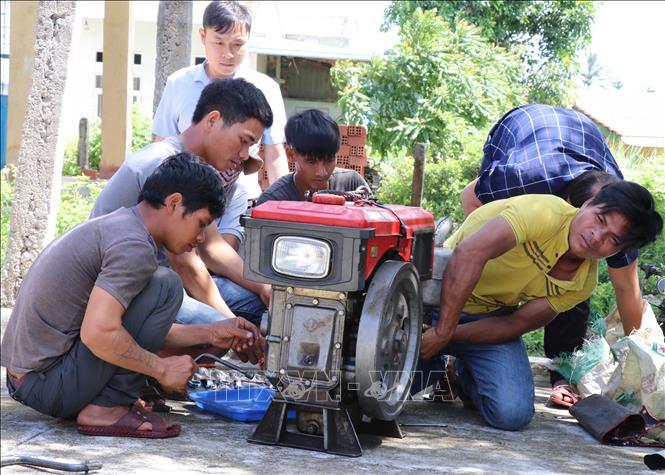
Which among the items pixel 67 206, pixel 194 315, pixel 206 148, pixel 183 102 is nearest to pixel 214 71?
pixel 183 102

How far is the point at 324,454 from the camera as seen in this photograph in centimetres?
366

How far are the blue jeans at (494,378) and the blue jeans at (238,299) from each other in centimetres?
89

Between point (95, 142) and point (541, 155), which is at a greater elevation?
point (95, 142)

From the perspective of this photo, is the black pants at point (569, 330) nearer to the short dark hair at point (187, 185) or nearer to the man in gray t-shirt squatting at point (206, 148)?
the man in gray t-shirt squatting at point (206, 148)

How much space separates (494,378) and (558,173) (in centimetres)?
122

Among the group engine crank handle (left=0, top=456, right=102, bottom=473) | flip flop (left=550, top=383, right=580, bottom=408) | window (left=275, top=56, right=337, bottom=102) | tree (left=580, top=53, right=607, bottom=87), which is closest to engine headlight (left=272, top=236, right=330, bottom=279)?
engine crank handle (left=0, top=456, right=102, bottom=473)

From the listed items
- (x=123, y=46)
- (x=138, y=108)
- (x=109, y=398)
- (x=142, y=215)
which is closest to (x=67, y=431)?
(x=109, y=398)

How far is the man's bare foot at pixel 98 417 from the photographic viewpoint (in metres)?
3.73

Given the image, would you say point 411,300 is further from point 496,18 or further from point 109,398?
point 496,18

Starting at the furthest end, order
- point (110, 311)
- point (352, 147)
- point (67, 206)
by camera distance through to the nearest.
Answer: point (67, 206) → point (352, 147) → point (110, 311)

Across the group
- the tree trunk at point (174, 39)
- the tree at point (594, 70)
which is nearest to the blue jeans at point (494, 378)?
the tree trunk at point (174, 39)

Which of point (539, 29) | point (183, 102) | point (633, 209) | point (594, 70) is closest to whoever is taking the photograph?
point (633, 209)

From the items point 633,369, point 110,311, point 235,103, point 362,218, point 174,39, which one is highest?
point 174,39

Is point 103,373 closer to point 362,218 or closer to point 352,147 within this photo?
point 362,218
